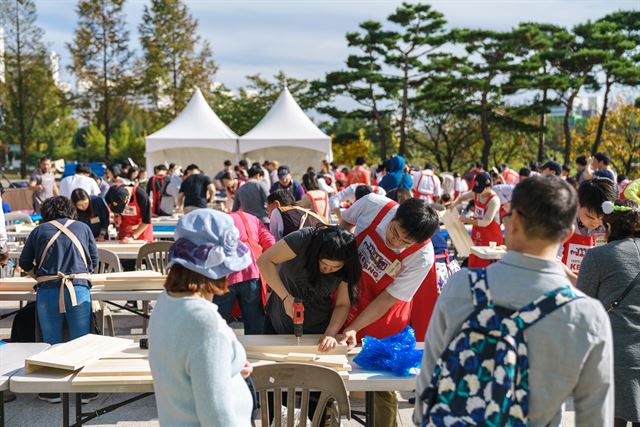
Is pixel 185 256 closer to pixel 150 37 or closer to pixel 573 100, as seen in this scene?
pixel 573 100

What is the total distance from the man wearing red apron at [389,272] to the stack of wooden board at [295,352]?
0.51 ft

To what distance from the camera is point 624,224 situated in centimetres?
270

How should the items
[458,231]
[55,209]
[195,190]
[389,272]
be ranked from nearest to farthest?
1. [389,272]
2. [55,209]
3. [458,231]
4. [195,190]

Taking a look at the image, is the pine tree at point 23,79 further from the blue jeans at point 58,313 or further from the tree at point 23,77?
the blue jeans at point 58,313

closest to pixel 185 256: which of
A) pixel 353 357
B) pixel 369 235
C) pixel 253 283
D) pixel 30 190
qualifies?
pixel 353 357

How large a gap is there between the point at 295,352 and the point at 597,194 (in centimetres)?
158

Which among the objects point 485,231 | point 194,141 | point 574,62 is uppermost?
point 574,62

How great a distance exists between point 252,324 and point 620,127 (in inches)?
1154

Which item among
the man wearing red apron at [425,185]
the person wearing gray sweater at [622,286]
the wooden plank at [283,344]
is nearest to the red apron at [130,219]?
the wooden plank at [283,344]

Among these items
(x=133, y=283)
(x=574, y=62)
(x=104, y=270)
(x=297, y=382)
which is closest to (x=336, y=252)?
(x=297, y=382)

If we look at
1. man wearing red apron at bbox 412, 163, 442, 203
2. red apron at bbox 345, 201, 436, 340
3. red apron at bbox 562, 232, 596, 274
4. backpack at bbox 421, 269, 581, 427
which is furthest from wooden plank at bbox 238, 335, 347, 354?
man wearing red apron at bbox 412, 163, 442, 203

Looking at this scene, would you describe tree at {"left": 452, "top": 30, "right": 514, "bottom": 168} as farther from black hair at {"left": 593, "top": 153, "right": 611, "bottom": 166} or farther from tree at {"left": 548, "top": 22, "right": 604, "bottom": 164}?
black hair at {"left": 593, "top": 153, "right": 611, "bottom": 166}

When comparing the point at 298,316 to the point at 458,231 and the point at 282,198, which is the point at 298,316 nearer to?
the point at 282,198

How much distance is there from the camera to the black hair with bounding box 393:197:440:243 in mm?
2943
